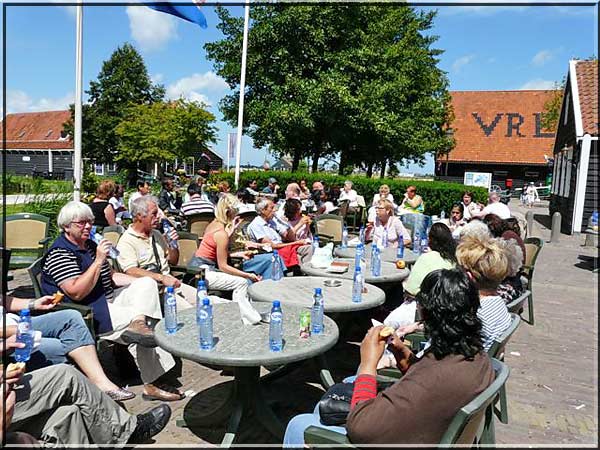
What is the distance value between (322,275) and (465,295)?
2.78 metres

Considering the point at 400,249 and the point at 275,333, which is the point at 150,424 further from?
the point at 400,249

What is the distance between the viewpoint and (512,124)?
36406 millimetres

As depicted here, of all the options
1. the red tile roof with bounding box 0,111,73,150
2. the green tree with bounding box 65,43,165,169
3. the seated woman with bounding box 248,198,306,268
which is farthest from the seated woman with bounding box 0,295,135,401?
the red tile roof with bounding box 0,111,73,150

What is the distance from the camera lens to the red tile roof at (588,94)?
15.7 m

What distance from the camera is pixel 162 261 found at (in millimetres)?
4555

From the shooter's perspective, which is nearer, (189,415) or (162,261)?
(189,415)

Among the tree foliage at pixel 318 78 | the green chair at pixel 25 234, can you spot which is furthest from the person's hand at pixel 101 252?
the tree foliage at pixel 318 78

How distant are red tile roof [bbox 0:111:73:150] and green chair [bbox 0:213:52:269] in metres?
46.7

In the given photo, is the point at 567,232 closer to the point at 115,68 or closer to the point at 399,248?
the point at 399,248

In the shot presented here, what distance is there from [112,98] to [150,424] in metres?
45.1

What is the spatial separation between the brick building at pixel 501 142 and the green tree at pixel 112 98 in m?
27.0

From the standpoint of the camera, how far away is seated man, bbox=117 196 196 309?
4.30 meters

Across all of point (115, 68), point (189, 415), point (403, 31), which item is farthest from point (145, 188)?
point (115, 68)

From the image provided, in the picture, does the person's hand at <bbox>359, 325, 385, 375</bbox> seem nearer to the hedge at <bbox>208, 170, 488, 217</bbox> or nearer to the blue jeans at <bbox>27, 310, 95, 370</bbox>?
the blue jeans at <bbox>27, 310, 95, 370</bbox>
